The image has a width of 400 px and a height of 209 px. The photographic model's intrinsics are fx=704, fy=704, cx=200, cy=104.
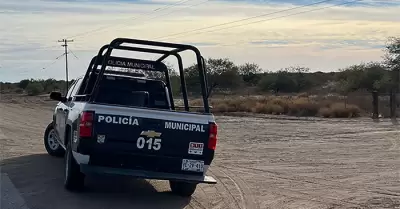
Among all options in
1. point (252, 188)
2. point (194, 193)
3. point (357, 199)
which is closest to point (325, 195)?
point (357, 199)

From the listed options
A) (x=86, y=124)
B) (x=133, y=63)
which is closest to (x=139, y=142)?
(x=86, y=124)

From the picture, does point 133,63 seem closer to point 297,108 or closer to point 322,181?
point 322,181

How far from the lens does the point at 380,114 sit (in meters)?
41.0

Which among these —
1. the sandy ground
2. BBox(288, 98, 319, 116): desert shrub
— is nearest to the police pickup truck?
the sandy ground

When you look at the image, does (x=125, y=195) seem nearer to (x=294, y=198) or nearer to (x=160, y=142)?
(x=160, y=142)

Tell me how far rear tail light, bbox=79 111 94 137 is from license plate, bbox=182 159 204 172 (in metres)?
1.44

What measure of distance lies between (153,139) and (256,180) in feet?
12.3

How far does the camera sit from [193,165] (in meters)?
10.3

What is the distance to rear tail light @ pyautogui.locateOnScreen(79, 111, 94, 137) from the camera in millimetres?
9820

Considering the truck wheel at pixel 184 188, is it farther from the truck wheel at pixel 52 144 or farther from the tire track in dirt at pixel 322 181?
the truck wheel at pixel 52 144

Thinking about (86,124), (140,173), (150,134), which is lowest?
(140,173)

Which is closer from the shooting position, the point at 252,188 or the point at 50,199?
the point at 50,199

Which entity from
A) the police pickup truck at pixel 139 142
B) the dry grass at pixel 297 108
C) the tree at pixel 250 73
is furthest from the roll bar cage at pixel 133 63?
the tree at pixel 250 73

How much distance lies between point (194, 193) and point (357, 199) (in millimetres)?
2638
